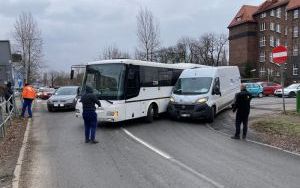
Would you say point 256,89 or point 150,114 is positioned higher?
point 256,89

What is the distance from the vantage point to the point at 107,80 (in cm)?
1705

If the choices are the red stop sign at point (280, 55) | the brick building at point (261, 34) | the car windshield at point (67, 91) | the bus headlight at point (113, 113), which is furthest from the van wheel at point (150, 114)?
the brick building at point (261, 34)

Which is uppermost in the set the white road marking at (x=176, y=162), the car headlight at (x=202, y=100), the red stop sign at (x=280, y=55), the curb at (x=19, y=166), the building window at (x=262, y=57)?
the building window at (x=262, y=57)

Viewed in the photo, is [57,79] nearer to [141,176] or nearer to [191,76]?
[191,76]

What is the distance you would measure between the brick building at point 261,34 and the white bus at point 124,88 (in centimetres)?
6445

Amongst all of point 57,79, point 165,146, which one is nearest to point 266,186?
point 165,146

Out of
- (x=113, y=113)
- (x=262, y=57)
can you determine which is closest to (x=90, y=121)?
(x=113, y=113)

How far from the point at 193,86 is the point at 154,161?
10.1 m

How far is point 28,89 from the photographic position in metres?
21.7

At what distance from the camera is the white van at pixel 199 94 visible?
18.6 m

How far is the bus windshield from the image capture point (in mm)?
16703

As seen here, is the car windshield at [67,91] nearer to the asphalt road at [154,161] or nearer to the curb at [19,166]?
the asphalt road at [154,161]

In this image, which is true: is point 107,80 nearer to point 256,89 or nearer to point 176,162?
point 176,162

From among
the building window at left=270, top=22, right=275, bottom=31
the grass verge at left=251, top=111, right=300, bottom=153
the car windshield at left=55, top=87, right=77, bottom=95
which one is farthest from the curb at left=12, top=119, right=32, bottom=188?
the building window at left=270, top=22, right=275, bottom=31
